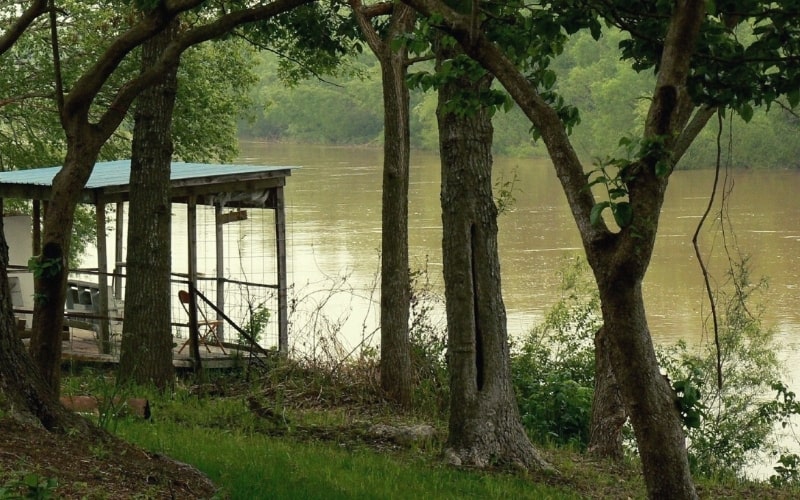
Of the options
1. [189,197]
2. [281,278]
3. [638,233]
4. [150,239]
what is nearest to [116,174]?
[189,197]

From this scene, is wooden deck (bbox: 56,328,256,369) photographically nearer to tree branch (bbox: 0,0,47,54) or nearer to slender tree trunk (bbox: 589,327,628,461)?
slender tree trunk (bbox: 589,327,628,461)

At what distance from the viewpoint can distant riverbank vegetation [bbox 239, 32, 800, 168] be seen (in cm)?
6575

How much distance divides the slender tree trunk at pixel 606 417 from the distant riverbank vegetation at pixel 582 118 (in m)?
28.8

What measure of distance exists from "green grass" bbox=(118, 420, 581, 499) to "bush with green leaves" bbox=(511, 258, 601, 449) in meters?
4.25

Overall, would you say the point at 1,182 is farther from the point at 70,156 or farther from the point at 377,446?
the point at 70,156

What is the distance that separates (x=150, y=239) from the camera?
13070 millimetres

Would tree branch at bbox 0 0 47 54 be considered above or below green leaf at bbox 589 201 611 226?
above

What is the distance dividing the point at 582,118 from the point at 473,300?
74.4m

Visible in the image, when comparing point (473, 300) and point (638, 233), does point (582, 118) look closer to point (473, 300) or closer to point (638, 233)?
point (473, 300)

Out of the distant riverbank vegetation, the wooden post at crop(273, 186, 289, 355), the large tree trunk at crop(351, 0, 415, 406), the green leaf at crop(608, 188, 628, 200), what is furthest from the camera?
the distant riverbank vegetation

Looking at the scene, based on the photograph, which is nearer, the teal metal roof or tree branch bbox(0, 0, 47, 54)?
tree branch bbox(0, 0, 47, 54)

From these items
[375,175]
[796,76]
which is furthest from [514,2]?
[375,175]

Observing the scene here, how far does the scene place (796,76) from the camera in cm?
621

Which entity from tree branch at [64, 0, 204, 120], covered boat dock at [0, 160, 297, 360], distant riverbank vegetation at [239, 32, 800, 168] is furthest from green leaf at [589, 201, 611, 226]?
distant riverbank vegetation at [239, 32, 800, 168]
